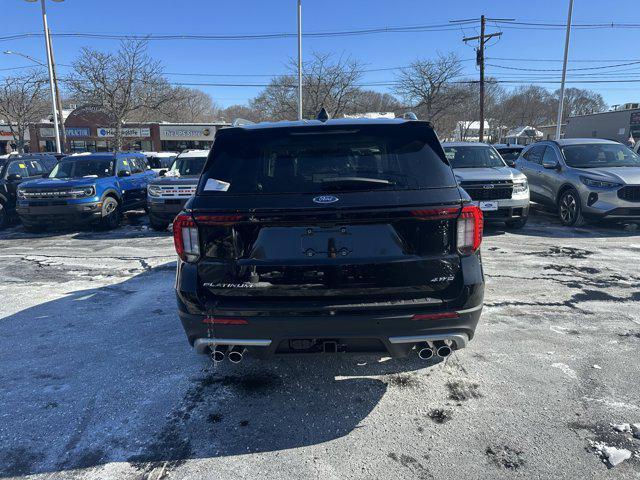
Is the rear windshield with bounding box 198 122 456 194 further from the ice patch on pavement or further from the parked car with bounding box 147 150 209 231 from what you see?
the parked car with bounding box 147 150 209 231

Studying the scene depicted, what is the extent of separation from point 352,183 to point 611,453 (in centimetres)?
215

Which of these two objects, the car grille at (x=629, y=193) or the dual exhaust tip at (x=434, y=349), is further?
the car grille at (x=629, y=193)

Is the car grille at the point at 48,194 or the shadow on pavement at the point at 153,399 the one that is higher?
the car grille at the point at 48,194

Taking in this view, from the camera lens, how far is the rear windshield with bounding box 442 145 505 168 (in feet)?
32.6

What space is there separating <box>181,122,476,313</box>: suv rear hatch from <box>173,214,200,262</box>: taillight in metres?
0.04

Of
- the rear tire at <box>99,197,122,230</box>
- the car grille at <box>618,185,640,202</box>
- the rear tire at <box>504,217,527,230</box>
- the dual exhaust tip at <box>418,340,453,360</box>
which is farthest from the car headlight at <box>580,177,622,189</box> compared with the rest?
the rear tire at <box>99,197,122,230</box>

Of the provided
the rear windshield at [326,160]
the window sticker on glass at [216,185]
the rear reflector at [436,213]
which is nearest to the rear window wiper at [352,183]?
the rear windshield at [326,160]

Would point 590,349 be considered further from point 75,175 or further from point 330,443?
point 75,175

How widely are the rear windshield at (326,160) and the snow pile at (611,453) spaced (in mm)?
1759

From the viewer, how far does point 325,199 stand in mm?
2699

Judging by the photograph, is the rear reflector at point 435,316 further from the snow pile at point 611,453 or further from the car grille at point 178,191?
the car grille at point 178,191

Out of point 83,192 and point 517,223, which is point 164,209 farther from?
point 517,223

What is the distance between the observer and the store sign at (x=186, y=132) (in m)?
54.1

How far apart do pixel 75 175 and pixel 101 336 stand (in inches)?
325
